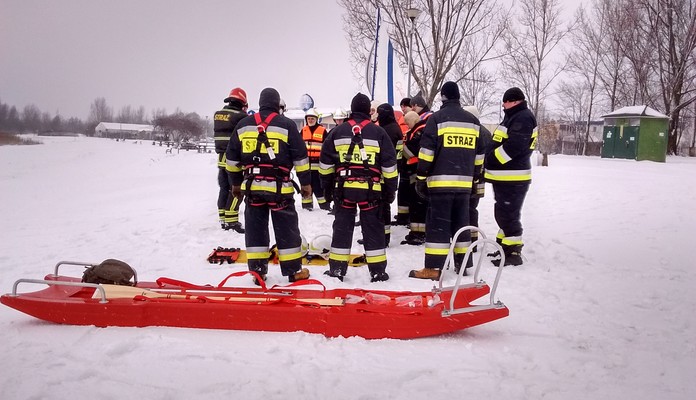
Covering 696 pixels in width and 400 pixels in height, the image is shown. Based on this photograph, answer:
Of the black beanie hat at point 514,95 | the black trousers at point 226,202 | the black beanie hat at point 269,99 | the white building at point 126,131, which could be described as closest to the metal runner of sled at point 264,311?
the black beanie hat at point 269,99

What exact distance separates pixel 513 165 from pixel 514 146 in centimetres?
26

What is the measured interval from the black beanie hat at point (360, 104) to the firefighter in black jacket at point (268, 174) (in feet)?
2.53

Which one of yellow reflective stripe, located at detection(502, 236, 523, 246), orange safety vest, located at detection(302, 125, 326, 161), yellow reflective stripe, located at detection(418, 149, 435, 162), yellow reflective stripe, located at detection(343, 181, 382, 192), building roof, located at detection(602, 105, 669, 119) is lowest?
yellow reflective stripe, located at detection(502, 236, 523, 246)

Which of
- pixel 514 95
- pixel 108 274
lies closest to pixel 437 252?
pixel 514 95

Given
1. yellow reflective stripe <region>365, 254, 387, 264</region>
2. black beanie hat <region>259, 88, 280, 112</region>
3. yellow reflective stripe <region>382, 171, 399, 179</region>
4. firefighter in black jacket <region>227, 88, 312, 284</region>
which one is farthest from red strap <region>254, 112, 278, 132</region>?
yellow reflective stripe <region>365, 254, 387, 264</region>

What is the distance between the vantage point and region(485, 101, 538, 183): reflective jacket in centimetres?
570

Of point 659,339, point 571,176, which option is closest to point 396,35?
point 571,176

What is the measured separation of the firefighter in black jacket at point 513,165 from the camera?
18.7 ft

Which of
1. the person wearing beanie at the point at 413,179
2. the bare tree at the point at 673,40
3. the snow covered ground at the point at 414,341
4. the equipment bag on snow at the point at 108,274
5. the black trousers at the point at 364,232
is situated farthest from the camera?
the bare tree at the point at 673,40

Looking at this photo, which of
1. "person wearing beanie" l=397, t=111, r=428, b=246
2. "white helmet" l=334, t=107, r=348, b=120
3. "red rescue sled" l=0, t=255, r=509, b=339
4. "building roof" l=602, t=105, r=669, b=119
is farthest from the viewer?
"building roof" l=602, t=105, r=669, b=119

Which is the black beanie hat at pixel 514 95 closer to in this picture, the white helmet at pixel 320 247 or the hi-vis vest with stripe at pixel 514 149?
the hi-vis vest with stripe at pixel 514 149

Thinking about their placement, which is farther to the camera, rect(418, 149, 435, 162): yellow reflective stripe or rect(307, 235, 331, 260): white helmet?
rect(307, 235, 331, 260): white helmet

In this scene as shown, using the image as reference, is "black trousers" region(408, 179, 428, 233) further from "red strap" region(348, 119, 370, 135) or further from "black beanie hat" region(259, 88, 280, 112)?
"black beanie hat" region(259, 88, 280, 112)

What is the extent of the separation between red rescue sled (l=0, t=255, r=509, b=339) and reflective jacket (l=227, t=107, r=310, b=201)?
1.45 m
